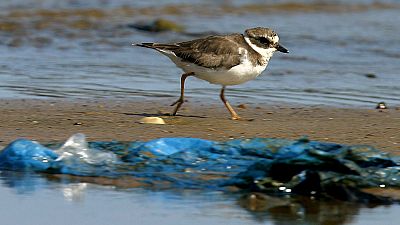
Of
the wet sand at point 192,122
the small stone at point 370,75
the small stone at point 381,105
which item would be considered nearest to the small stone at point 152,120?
the wet sand at point 192,122

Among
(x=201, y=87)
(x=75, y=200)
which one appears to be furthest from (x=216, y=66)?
(x=75, y=200)

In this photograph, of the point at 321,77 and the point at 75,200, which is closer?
the point at 75,200

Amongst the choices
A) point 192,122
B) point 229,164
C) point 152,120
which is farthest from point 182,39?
point 229,164

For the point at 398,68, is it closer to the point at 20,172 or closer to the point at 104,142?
the point at 104,142

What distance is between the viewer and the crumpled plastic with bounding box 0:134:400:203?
212 inches

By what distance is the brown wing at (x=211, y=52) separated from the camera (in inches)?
316

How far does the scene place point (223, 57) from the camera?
26.3 ft

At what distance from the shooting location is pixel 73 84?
30.7ft

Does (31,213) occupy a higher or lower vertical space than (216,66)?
lower

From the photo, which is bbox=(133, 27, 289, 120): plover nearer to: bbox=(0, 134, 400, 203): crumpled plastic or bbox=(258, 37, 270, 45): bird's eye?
bbox=(258, 37, 270, 45): bird's eye

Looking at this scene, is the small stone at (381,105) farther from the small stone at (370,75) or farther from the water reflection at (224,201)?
the water reflection at (224,201)

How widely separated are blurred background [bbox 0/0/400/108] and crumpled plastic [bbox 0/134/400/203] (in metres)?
2.66

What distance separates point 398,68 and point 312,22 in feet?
12.7

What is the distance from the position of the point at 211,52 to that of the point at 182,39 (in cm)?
477
